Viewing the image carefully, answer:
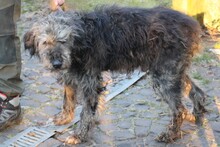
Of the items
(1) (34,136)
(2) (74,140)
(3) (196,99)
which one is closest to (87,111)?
(2) (74,140)

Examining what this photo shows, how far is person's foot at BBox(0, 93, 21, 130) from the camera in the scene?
178 inches

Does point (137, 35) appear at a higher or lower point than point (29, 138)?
higher

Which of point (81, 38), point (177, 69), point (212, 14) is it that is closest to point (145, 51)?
point (177, 69)

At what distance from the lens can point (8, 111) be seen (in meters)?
4.59

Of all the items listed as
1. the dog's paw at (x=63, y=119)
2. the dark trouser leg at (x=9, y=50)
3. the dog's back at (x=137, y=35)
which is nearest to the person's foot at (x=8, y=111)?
Answer: the dark trouser leg at (x=9, y=50)

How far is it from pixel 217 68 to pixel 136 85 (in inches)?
53.2

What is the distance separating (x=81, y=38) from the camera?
3922mm

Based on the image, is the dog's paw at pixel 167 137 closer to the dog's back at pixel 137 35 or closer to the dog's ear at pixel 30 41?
the dog's back at pixel 137 35

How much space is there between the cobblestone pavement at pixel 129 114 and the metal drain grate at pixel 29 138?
0.26 ft

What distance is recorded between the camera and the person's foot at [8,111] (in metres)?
4.53

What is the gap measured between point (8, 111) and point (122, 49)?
1.44m

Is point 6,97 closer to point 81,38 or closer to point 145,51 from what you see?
point 81,38

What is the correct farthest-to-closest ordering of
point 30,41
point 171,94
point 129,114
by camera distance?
point 129,114 < point 171,94 < point 30,41

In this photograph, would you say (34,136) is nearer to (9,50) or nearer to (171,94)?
(9,50)
